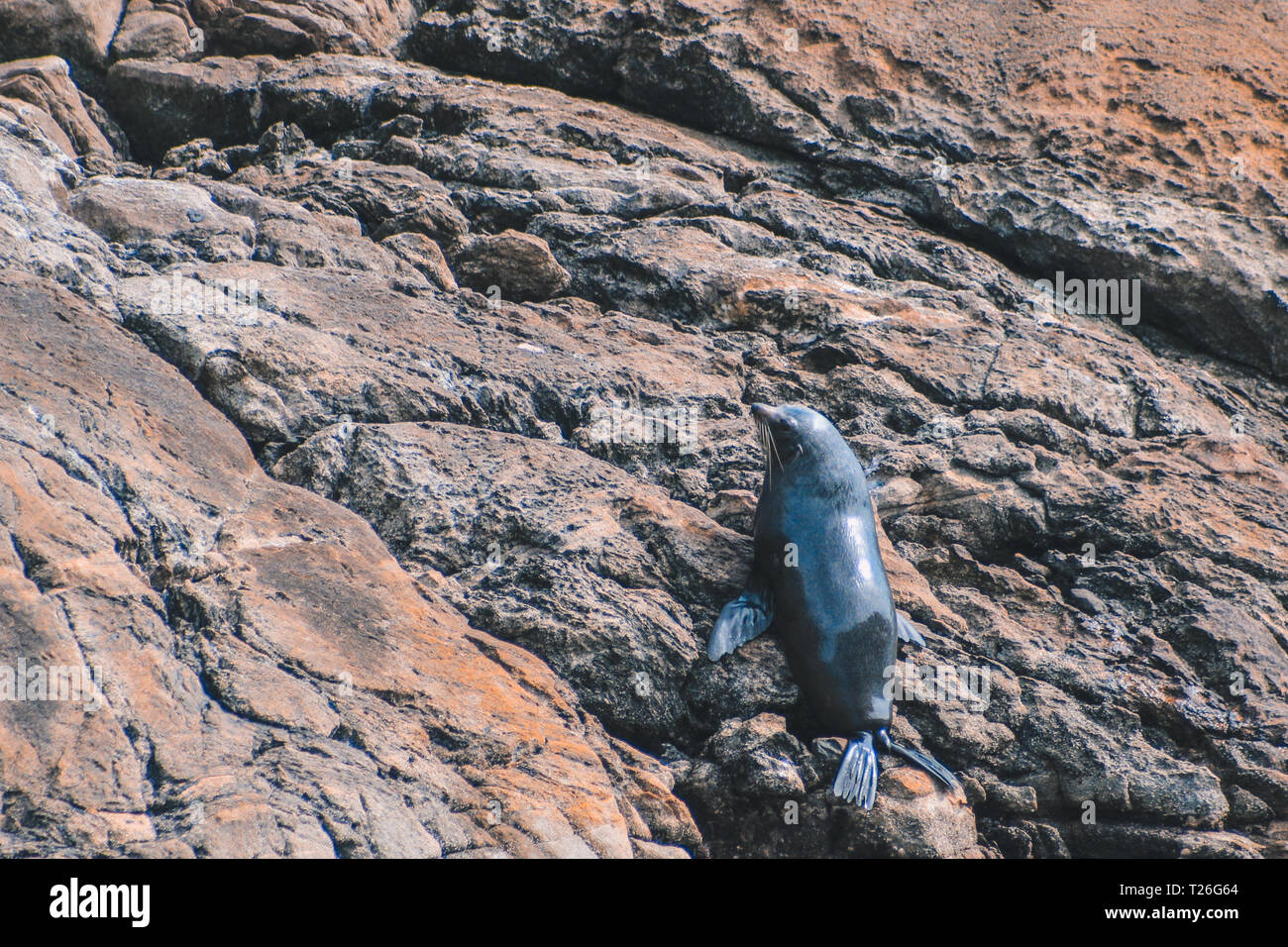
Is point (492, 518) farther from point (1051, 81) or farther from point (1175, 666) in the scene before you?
point (1051, 81)

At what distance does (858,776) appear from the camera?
4.47 metres

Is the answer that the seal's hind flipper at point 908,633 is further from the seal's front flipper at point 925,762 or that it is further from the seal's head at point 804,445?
the seal's head at point 804,445

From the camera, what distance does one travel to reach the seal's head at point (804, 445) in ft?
17.4

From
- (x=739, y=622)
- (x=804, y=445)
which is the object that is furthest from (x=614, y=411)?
(x=739, y=622)

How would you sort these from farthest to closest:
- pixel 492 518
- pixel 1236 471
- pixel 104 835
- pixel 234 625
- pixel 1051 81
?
pixel 1051 81 → pixel 1236 471 → pixel 492 518 → pixel 234 625 → pixel 104 835

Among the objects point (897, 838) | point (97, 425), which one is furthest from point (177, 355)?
point (897, 838)

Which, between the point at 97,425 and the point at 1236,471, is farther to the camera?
the point at 1236,471

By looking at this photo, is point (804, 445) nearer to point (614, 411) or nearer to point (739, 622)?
point (739, 622)

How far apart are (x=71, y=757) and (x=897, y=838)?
318 centimetres

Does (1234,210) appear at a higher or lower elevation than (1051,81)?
lower

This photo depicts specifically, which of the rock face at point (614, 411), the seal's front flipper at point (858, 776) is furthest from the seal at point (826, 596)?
the rock face at point (614, 411)

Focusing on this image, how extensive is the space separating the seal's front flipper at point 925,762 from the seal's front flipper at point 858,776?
12cm

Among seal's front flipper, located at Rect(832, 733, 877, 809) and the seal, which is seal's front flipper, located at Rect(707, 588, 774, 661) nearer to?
the seal

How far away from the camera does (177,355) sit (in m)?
5.36
